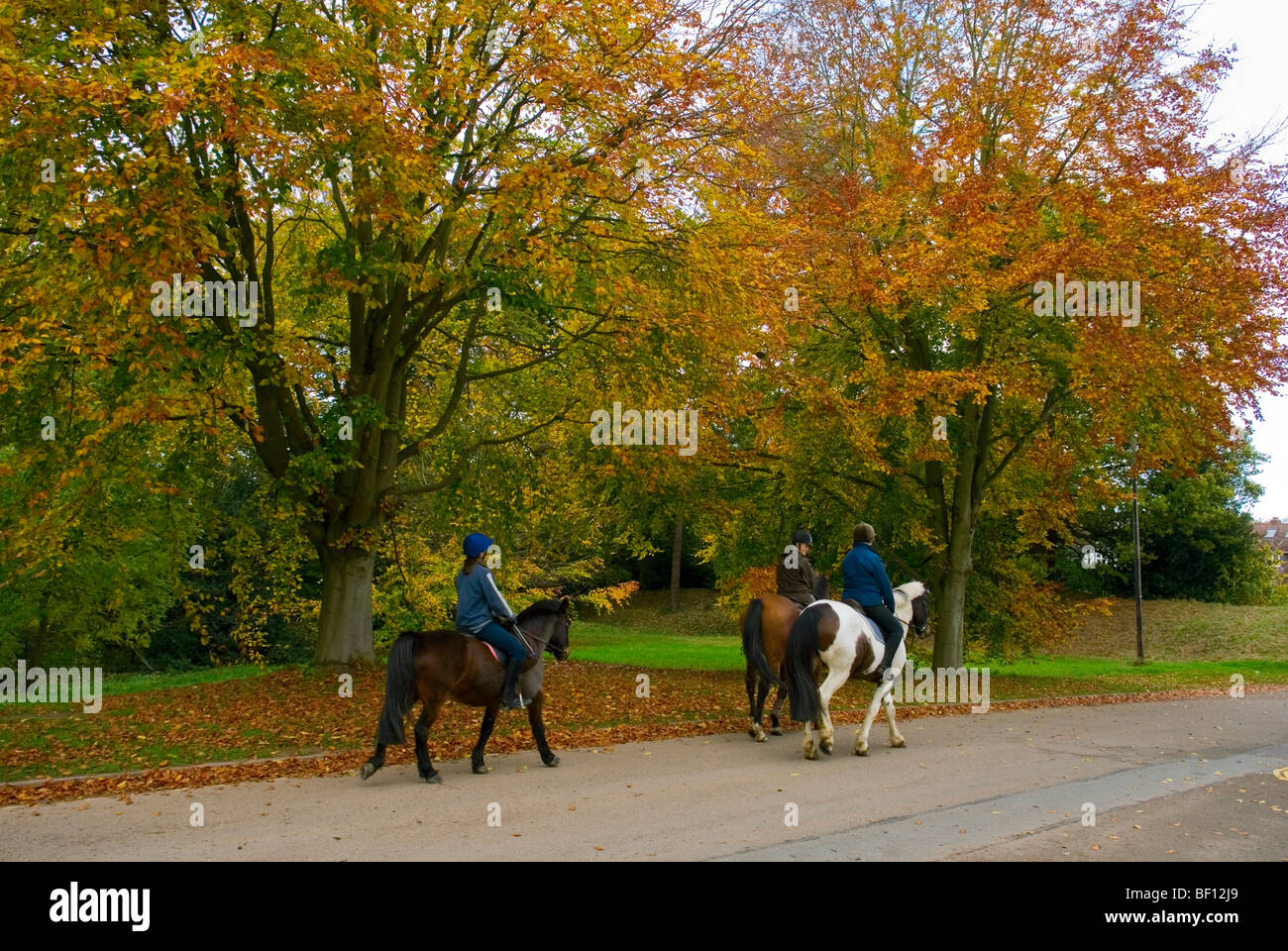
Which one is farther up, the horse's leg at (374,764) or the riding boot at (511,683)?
the riding boot at (511,683)

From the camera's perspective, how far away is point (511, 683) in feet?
31.5

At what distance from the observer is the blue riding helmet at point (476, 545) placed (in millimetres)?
9586

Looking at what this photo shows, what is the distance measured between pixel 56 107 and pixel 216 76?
63.9 inches

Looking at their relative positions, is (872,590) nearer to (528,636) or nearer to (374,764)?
(528,636)

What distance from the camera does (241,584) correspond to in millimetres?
21047

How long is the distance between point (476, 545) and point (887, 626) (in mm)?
5227

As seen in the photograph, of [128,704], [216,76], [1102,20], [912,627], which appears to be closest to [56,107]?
[216,76]

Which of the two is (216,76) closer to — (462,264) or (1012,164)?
(462,264)

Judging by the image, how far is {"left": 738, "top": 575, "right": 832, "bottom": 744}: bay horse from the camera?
41.4 feet

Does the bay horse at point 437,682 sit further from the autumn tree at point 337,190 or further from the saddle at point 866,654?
the autumn tree at point 337,190

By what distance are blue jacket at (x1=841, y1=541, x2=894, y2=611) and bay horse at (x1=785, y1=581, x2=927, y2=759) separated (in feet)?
0.56

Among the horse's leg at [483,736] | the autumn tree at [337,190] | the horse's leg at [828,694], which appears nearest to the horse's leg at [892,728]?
the horse's leg at [828,694]

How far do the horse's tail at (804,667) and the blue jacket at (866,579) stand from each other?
0.93 metres

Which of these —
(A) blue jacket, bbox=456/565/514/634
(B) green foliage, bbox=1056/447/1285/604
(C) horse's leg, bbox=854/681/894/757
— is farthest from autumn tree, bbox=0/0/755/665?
(B) green foliage, bbox=1056/447/1285/604
